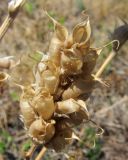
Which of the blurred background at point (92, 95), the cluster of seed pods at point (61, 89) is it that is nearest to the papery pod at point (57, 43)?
the cluster of seed pods at point (61, 89)

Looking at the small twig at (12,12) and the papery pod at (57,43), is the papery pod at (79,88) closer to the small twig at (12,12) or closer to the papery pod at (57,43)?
the papery pod at (57,43)

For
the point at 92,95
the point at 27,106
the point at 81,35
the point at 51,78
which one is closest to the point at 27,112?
the point at 27,106

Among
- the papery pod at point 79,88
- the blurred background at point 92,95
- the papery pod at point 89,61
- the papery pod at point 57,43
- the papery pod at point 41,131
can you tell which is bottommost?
the blurred background at point 92,95

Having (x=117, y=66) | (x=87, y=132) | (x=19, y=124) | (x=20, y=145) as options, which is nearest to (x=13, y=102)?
(x=19, y=124)

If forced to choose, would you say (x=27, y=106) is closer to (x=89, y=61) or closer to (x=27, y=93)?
(x=27, y=93)

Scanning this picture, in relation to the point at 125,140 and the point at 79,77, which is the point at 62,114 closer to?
the point at 79,77

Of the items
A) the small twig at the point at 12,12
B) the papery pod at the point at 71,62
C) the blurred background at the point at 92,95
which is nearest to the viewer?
the papery pod at the point at 71,62

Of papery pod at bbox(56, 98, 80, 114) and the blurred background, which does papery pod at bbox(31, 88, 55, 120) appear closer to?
papery pod at bbox(56, 98, 80, 114)
